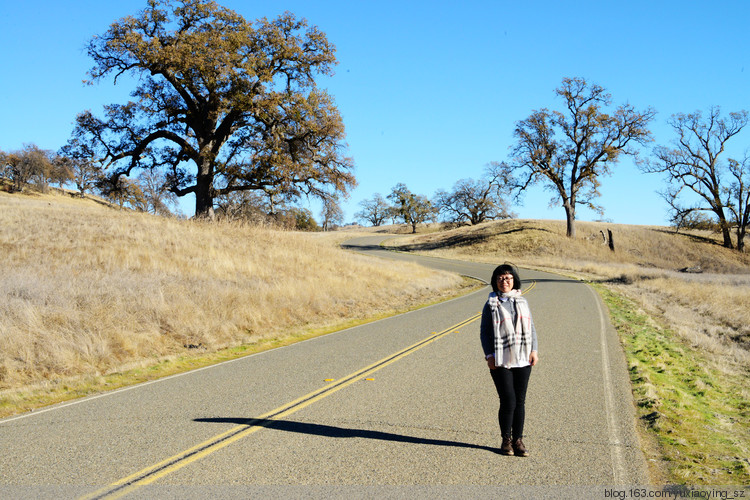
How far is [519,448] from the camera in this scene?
522cm

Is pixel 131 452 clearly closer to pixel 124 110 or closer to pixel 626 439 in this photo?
pixel 626 439

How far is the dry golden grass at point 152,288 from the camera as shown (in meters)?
9.76

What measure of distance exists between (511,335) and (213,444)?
332cm

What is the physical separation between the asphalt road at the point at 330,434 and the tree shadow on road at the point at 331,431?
23 millimetres

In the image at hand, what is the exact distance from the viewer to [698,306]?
19.6 m

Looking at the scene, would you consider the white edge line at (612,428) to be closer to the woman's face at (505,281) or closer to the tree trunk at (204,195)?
the woman's face at (505,281)

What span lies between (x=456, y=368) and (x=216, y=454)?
494 centimetres

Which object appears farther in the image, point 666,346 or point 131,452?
point 666,346

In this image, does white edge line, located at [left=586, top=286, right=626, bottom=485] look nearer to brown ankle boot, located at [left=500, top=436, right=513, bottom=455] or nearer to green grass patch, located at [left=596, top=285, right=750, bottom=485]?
green grass patch, located at [left=596, top=285, right=750, bottom=485]

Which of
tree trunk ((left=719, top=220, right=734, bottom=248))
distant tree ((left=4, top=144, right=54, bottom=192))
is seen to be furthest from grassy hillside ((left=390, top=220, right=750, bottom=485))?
distant tree ((left=4, top=144, right=54, bottom=192))

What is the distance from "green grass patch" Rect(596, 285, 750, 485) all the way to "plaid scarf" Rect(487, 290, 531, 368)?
170cm

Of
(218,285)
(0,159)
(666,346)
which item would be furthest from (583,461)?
(0,159)

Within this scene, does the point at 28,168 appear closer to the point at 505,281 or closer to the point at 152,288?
the point at 152,288

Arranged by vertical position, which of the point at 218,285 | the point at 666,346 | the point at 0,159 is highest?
the point at 0,159
